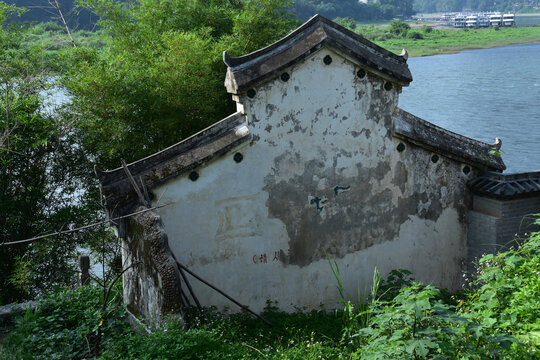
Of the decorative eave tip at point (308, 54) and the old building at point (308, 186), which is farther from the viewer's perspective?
the decorative eave tip at point (308, 54)

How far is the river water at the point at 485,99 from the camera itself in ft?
73.4

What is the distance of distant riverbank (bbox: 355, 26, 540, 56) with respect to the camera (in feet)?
132

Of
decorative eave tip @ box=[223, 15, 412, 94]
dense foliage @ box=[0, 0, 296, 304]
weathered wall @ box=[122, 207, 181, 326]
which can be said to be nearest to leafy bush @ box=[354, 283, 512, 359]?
weathered wall @ box=[122, 207, 181, 326]

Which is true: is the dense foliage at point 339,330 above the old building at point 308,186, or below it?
below

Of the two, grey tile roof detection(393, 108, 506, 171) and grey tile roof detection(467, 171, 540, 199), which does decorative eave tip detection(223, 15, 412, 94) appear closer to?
grey tile roof detection(393, 108, 506, 171)

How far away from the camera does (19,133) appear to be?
1026 centimetres

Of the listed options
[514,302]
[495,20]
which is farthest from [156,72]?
[495,20]

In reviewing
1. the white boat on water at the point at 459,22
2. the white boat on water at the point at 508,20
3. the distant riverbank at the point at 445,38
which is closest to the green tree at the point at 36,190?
the distant riverbank at the point at 445,38

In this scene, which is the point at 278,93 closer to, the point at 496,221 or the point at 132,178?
the point at 132,178

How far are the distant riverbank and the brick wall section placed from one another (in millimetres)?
27406

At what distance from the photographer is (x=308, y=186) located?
8.30 m

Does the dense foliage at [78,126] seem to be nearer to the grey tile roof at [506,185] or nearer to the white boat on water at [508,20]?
the grey tile roof at [506,185]

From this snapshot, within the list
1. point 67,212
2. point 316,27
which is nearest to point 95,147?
point 67,212

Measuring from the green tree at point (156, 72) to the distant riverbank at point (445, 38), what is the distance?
24.2m
